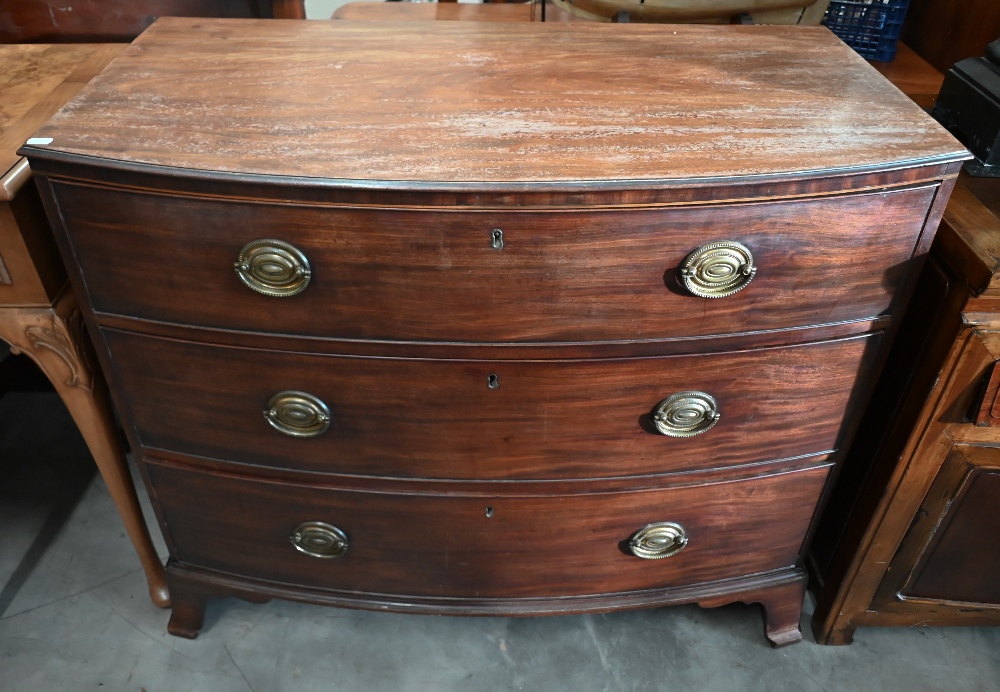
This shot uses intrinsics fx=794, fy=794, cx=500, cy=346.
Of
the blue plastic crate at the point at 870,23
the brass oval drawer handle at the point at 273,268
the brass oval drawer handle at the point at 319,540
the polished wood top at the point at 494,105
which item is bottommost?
the brass oval drawer handle at the point at 319,540

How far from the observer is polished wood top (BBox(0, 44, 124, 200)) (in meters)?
0.96

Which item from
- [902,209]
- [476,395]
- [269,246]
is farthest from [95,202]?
[902,209]

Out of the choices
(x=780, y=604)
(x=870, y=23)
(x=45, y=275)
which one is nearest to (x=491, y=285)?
(x=45, y=275)

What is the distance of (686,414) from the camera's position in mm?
1012

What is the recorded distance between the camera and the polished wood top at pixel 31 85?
3.16ft

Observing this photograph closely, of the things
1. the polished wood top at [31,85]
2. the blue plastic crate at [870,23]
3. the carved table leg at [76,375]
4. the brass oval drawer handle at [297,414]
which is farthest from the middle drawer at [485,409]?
the blue plastic crate at [870,23]

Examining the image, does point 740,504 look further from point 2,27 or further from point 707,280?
point 2,27

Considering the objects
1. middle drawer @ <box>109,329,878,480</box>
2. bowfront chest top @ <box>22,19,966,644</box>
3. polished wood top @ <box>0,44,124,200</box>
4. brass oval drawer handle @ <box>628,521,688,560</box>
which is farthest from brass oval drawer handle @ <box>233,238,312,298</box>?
brass oval drawer handle @ <box>628,521,688,560</box>

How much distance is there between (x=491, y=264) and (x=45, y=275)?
59 centimetres

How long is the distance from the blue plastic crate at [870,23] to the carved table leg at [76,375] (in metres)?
1.31

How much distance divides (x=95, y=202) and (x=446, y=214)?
386 millimetres

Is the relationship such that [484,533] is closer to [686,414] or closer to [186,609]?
[686,414]

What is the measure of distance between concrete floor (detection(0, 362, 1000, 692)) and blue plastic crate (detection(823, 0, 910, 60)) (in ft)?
3.35

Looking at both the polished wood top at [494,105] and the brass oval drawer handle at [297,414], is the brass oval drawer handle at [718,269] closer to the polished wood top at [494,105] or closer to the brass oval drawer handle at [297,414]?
the polished wood top at [494,105]
